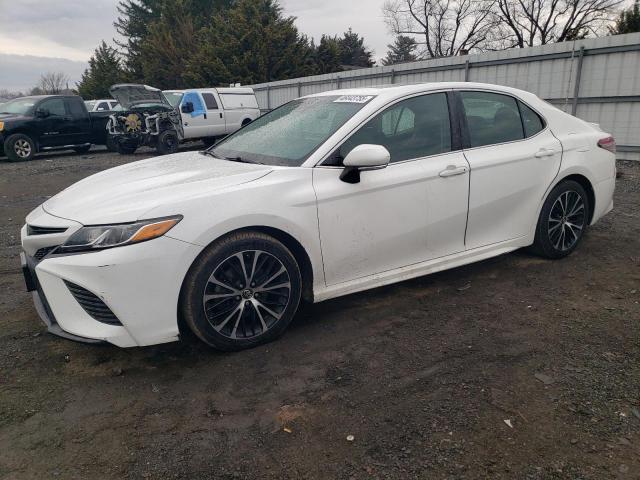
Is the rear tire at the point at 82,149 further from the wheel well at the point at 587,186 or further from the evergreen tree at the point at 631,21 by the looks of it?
the evergreen tree at the point at 631,21

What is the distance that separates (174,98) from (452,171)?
13.8m

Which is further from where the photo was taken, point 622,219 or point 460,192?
point 622,219

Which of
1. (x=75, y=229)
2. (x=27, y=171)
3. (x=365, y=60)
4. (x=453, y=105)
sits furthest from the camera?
(x=365, y=60)

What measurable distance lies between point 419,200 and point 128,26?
5136 cm

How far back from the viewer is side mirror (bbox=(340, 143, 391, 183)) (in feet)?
10.4

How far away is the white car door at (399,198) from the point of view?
129 inches

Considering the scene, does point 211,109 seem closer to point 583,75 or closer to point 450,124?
point 583,75

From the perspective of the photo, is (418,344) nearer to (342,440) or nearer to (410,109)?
(342,440)

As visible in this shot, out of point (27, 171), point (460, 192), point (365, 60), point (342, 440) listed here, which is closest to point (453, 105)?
point (460, 192)

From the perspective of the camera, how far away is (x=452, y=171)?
3.68 meters

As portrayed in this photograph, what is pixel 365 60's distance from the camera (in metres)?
44.3

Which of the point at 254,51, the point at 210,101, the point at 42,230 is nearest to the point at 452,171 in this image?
the point at 42,230

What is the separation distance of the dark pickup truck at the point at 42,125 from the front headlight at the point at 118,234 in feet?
43.5

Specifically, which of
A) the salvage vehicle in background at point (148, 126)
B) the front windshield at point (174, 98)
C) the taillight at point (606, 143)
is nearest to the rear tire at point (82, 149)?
the salvage vehicle in background at point (148, 126)
